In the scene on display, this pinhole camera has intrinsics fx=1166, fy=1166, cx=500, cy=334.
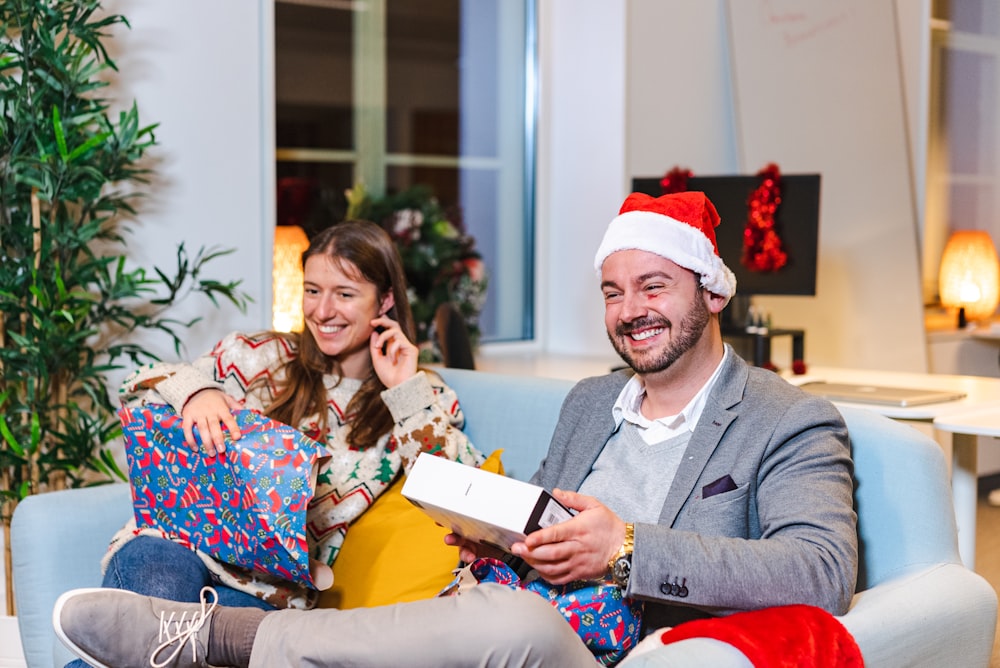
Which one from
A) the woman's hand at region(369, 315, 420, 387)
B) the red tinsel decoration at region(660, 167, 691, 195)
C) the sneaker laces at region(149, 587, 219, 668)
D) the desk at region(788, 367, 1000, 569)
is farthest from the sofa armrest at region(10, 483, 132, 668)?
the red tinsel decoration at region(660, 167, 691, 195)

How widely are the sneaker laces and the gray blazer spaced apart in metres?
0.67

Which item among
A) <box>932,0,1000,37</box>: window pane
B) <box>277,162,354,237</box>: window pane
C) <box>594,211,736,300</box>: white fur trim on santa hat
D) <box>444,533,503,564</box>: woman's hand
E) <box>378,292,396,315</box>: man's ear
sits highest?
<box>932,0,1000,37</box>: window pane

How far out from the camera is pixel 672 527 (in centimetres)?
187

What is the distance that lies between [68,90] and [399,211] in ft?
5.21

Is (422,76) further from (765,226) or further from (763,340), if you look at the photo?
(763,340)

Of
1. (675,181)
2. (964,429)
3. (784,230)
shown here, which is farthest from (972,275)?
(964,429)

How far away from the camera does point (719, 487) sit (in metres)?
1.86

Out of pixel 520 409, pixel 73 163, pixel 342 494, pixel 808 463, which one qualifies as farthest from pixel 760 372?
pixel 73 163

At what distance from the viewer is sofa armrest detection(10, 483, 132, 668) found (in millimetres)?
2254

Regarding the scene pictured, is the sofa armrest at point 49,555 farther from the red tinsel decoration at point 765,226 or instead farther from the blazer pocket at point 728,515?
the red tinsel decoration at point 765,226

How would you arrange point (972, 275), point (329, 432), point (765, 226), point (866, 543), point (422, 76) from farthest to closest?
point (422, 76) < point (972, 275) < point (765, 226) < point (329, 432) < point (866, 543)

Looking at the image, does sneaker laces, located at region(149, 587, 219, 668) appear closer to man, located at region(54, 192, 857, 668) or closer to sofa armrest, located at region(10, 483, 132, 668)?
man, located at region(54, 192, 857, 668)

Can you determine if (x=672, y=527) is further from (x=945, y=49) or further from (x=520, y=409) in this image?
(x=945, y=49)

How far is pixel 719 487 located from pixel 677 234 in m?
0.43
